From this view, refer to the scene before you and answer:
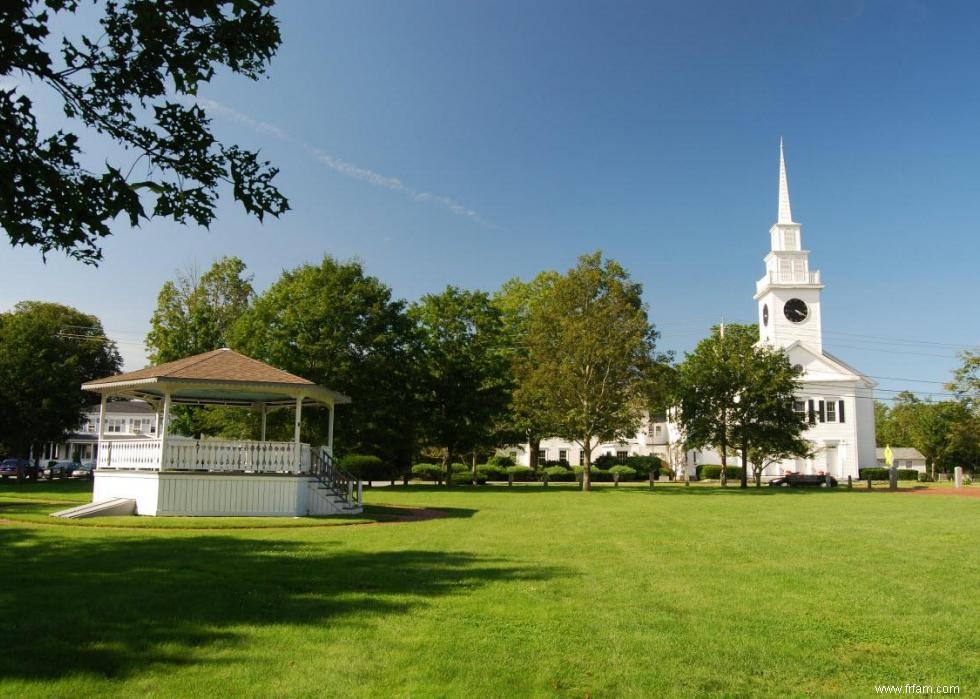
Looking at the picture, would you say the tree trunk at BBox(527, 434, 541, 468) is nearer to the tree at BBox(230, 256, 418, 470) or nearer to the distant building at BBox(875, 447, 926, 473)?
the tree at BBox(230, 256, 418, 470)

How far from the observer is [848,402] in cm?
5562

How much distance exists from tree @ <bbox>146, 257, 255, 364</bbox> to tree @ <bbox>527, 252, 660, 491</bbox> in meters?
19.0

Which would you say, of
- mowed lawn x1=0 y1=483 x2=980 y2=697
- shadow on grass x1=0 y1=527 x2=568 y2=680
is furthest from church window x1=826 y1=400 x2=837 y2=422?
shadow on grass x1=0 y1=527 x2=568 y2=680

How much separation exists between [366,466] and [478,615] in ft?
124

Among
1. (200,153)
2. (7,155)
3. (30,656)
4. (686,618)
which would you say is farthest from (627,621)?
(7,155)

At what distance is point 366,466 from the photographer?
44156 mm

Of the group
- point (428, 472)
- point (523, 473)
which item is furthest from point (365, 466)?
point (523, 473)

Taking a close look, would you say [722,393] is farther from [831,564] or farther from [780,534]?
[831,564]

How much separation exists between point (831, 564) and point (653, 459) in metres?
45.4

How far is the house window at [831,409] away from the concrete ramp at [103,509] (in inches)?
1993

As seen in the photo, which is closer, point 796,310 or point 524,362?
point 524,362

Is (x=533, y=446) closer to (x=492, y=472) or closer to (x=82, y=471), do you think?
(x=492, y=472)

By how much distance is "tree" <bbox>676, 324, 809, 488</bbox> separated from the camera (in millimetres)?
Answer: 42375

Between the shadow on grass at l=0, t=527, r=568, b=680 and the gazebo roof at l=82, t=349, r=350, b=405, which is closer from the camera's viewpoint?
the shadow on grass at l=0, t=527, r=568, b=680
